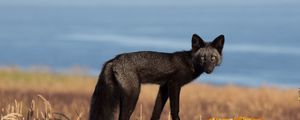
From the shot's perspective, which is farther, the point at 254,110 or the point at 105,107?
the point at 254,110

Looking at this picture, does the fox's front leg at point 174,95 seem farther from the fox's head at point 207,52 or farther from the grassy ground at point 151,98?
the grassy ground at point 151,98

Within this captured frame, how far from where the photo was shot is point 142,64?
9.88 metres

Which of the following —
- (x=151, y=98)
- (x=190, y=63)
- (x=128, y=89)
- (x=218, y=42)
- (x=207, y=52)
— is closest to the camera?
(x=128, y=89)

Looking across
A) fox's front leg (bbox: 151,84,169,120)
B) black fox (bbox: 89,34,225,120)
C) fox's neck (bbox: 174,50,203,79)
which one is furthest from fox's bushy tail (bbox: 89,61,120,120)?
fox's neck (bbox: 174,50,203,79)

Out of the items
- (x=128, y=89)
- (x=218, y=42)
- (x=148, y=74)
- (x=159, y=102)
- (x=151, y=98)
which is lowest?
(x=151, y=98)

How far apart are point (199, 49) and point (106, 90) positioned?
1265 millimetres

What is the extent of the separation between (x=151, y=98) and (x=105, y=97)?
35.8 ft

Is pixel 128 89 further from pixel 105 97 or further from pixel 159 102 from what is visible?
pixel 159 102

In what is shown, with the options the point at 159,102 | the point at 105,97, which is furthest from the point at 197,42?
the point at 105,97

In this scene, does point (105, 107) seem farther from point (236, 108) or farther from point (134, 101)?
point (236, 108)

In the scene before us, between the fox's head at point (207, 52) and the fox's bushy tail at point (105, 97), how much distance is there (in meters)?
1.08

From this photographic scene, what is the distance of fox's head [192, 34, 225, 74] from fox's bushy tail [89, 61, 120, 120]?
1081 millimetres

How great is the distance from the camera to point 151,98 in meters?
20.8

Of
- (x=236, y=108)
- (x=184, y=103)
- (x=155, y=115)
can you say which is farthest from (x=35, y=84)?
(x=155, y=115)
